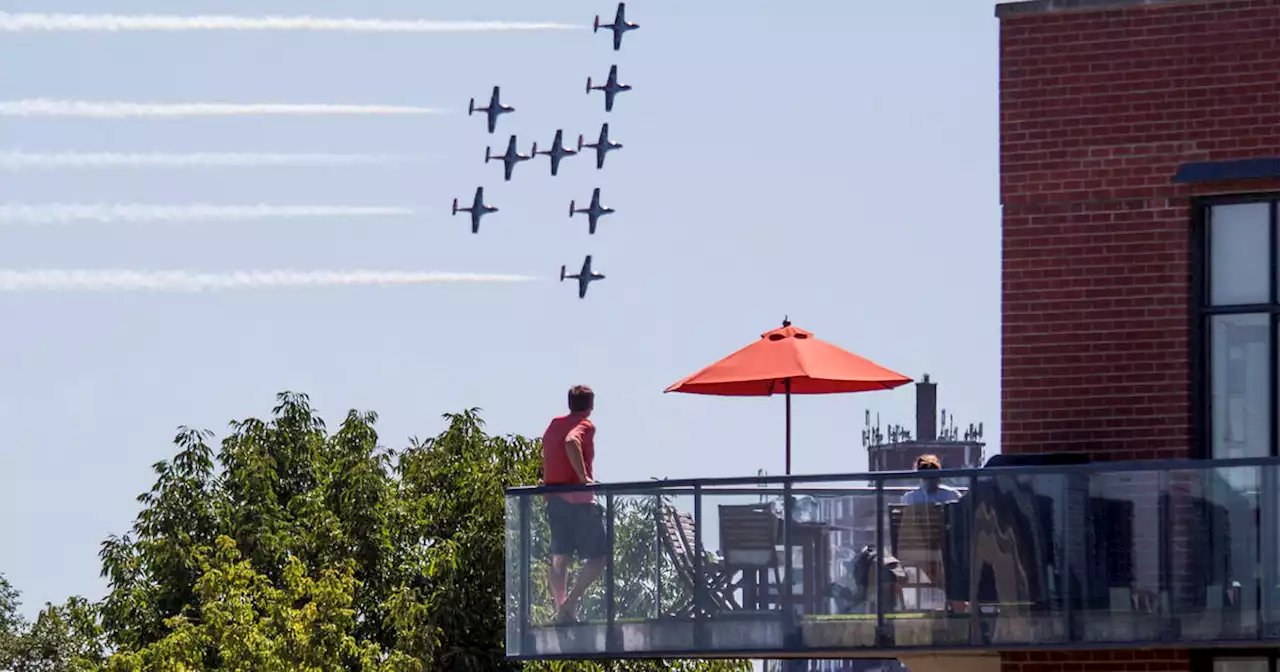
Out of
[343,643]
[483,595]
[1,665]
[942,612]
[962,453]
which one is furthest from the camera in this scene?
[962,453]

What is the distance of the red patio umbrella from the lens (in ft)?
78.5

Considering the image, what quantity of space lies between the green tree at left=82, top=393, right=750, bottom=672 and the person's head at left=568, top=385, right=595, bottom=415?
86.2ft

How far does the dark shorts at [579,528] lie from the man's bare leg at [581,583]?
6 cm

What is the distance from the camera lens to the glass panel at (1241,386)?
21047 mm

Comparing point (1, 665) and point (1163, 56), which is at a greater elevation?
point (1163, 56)

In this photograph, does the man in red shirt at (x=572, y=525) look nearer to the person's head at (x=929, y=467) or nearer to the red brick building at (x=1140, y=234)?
the person's head at (x=929, y=467)

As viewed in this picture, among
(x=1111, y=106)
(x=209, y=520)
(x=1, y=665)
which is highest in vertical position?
(x=1111, y=106)

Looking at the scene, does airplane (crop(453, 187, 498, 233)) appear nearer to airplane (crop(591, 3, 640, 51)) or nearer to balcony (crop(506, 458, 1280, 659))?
airplane (crop(591, 3, 640, 51))

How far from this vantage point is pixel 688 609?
21984mm

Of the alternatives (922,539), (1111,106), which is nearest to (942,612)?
(922,539)

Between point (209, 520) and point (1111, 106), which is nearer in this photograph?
point (1111, 106)

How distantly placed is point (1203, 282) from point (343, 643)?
3026 centimetres

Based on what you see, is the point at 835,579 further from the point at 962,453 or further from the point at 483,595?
the point at 962,453

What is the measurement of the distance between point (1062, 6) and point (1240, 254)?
2.39m
